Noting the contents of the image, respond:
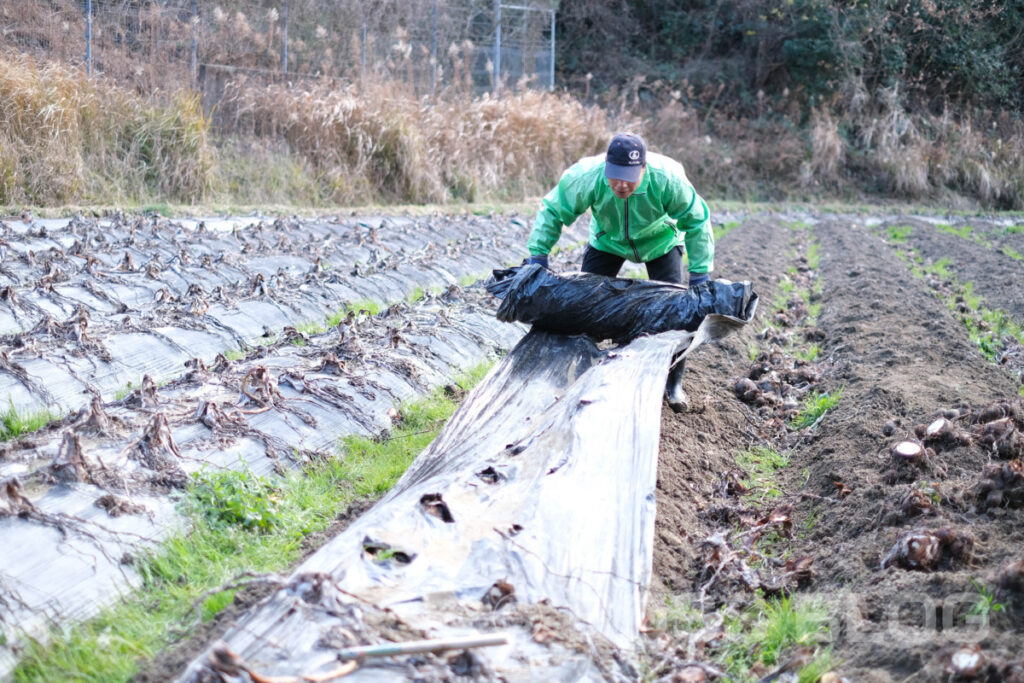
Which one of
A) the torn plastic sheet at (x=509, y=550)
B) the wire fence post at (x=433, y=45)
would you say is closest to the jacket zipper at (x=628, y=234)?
the torn plastic sheet at (x=509, y=550)

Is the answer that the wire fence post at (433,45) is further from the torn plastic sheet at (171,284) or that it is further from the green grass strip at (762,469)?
the green grass strip at (762,469)

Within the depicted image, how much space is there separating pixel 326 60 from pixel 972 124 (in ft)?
53.5

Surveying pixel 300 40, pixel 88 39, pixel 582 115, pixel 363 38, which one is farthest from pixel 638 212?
pixel 582 115

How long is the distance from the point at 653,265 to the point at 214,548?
298 centimetres

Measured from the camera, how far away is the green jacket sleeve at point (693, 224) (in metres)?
4.48

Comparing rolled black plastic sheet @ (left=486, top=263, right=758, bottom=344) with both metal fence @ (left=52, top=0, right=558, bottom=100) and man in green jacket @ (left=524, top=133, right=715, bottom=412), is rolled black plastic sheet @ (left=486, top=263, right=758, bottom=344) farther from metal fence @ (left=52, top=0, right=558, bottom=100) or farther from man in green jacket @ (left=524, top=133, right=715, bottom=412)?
metal fence @ (left=52, top=0, right=558, bottom=100)

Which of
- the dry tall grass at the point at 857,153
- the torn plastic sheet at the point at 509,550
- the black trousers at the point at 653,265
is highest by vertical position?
the black trousers at the point at 653,265

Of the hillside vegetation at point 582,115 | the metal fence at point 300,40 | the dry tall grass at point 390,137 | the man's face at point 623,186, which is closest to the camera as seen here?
the man's face at point 623,186

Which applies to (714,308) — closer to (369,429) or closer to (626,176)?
(626,176)

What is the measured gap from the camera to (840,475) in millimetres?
3684

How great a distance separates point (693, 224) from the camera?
4.58m

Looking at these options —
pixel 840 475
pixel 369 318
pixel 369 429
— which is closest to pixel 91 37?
pixel 369 318

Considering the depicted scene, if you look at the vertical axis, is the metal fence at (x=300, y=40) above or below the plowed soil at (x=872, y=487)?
above

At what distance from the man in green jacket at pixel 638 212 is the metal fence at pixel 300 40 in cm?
962
